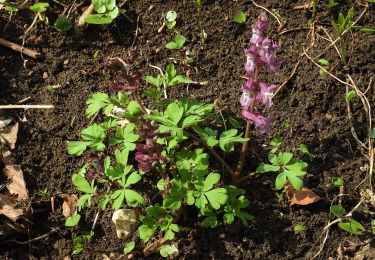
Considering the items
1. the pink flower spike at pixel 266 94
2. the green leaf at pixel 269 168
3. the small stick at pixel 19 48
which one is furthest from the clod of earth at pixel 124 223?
the small stick at pixel 19 48

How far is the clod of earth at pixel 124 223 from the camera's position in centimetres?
327

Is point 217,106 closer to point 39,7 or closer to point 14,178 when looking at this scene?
point 14,178

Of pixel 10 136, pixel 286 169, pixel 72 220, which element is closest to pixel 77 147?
pixel 72 220

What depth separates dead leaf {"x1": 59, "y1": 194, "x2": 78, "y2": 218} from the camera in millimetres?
3424

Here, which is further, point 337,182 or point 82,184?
point 337,182

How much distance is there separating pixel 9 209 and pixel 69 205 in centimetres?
40

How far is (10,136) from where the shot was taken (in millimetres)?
3723

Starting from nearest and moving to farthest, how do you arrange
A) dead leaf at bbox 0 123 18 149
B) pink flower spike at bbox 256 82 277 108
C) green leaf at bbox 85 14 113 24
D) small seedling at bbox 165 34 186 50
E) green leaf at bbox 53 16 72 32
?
pink flower spike at bbox 256 82 277 108 → dead leaf at bbox 0 123 18 149 → small seedling at bbox 165 34 186 50 → green leaf at bbox 85 14 113 24 → green leaf at bbox 53 16 72 32

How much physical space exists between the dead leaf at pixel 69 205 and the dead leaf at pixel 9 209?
0.29 m

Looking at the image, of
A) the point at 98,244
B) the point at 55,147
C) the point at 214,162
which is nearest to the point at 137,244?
the point at 98,244

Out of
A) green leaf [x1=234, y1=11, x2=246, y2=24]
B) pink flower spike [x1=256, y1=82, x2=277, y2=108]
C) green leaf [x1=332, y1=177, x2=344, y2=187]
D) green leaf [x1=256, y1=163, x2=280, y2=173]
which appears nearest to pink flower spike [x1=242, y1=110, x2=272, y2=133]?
pink flower spike [x1=256, y1=82, x2=277, y2=108]

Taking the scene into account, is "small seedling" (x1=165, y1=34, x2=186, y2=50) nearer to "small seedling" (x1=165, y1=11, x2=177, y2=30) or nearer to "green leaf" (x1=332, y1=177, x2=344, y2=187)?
"small seedling" (x1=165, y1=11, x2=177, y2=30)

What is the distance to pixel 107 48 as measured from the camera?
407 cm

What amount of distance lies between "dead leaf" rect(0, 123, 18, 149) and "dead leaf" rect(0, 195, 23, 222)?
0.41 metres
